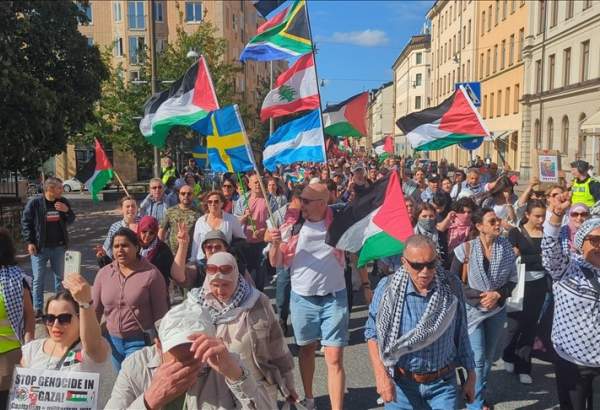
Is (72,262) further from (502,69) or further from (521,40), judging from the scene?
(502,69)

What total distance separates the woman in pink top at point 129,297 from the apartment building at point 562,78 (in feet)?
87.9

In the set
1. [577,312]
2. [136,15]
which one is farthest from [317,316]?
[136,15]

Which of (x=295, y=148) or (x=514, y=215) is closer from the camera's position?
(x=295, y=148)

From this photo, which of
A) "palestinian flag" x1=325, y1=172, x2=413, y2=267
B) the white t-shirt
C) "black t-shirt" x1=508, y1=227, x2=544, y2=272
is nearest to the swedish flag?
the white t-shirt

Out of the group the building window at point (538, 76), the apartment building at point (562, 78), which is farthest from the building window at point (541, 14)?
the building window at point (538, 76)

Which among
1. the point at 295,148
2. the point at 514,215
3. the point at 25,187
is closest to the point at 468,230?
the point at 514,215

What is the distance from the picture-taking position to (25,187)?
24.0m

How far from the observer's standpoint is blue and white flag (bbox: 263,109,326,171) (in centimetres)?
655

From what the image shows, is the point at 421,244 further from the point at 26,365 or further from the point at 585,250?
the point at 26,365

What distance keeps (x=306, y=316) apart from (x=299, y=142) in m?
2.71

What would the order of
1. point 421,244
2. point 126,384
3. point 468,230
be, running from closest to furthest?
point 126,384 → point 421,244 → point 468,230

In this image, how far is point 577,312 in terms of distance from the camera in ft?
12.2

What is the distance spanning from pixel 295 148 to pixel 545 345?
11.4 ft

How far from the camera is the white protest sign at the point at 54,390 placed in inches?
110
